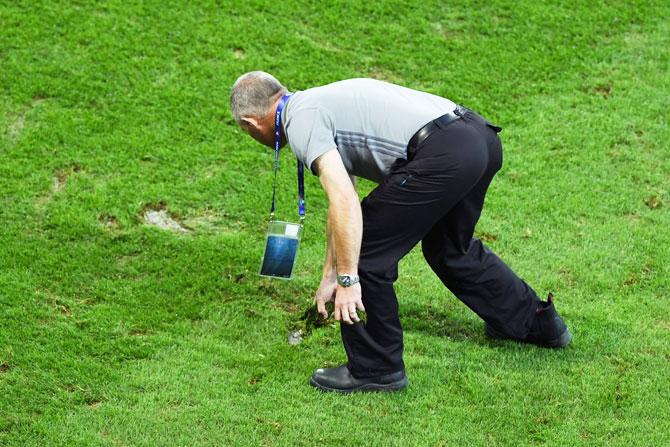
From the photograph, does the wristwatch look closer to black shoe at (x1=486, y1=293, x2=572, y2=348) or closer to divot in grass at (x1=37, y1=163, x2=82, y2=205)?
black shoe at (x1=486, y1=293, x2=572, y2=348)

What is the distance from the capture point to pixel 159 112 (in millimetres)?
9203

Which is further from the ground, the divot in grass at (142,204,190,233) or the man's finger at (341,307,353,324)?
the man's finger at (341,307,353,324)

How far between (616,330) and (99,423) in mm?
3085

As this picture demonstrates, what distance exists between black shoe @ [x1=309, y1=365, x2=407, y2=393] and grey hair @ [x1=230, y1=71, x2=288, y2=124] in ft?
4.76

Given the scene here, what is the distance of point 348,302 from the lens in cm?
564

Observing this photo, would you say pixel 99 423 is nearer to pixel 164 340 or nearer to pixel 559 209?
pixel 164 340

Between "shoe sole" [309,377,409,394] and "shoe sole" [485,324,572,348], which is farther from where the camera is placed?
"shoe sole" [485,324,572,348]

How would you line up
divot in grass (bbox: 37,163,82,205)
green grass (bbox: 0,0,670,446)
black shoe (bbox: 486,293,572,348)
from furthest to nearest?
1. divot in grass (bbox: 37,163,82,205)
2. black shoe (bbox: 486,293,572,348)
3. green grass (bbox: 0,0,670,446)

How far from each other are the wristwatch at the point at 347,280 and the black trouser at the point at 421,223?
0.66 feet

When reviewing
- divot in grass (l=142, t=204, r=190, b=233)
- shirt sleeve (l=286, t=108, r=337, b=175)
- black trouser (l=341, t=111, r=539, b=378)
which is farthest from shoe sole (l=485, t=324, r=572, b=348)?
divot in grass (l=142, t=204, r=190, b=233)

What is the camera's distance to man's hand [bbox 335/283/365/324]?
562 centimetres

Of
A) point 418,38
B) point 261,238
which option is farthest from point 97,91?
point 418,38

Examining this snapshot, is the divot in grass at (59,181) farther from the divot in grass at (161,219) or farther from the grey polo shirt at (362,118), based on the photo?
the grey polo shirt at (362,118)

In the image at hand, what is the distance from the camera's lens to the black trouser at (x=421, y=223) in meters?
5.70
